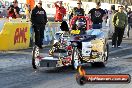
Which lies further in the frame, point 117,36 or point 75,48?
point 117,36

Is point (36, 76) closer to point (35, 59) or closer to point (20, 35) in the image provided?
point (35, 59)

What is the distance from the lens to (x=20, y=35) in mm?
15641

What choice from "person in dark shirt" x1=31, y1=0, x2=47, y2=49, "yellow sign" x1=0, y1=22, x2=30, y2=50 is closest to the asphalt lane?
"yellow sign" x1=0, y1=22, x2=30, y2=50

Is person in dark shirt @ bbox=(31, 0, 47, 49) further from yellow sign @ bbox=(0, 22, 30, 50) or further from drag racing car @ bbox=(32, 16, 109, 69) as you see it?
drag racing car @ bbox=(32, 16, 109, 69)

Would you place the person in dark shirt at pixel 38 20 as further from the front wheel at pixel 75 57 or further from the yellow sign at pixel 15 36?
the front wheel at pixel 75 57

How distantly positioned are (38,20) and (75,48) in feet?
20.4

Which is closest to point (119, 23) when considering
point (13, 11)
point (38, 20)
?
point (38, 20)

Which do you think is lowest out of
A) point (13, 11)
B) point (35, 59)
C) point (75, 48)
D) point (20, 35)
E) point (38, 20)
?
point (20, 35)

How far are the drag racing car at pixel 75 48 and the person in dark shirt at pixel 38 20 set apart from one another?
15.3 feet

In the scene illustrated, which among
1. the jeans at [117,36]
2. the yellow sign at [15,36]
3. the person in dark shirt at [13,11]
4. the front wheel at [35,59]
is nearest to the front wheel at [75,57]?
the front wheel at [35,59]

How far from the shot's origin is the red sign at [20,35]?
15.3m

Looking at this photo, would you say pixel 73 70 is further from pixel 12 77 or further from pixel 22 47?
pixel 22 47

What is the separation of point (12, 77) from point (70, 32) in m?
2.47

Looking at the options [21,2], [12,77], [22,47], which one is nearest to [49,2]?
[21,2]
